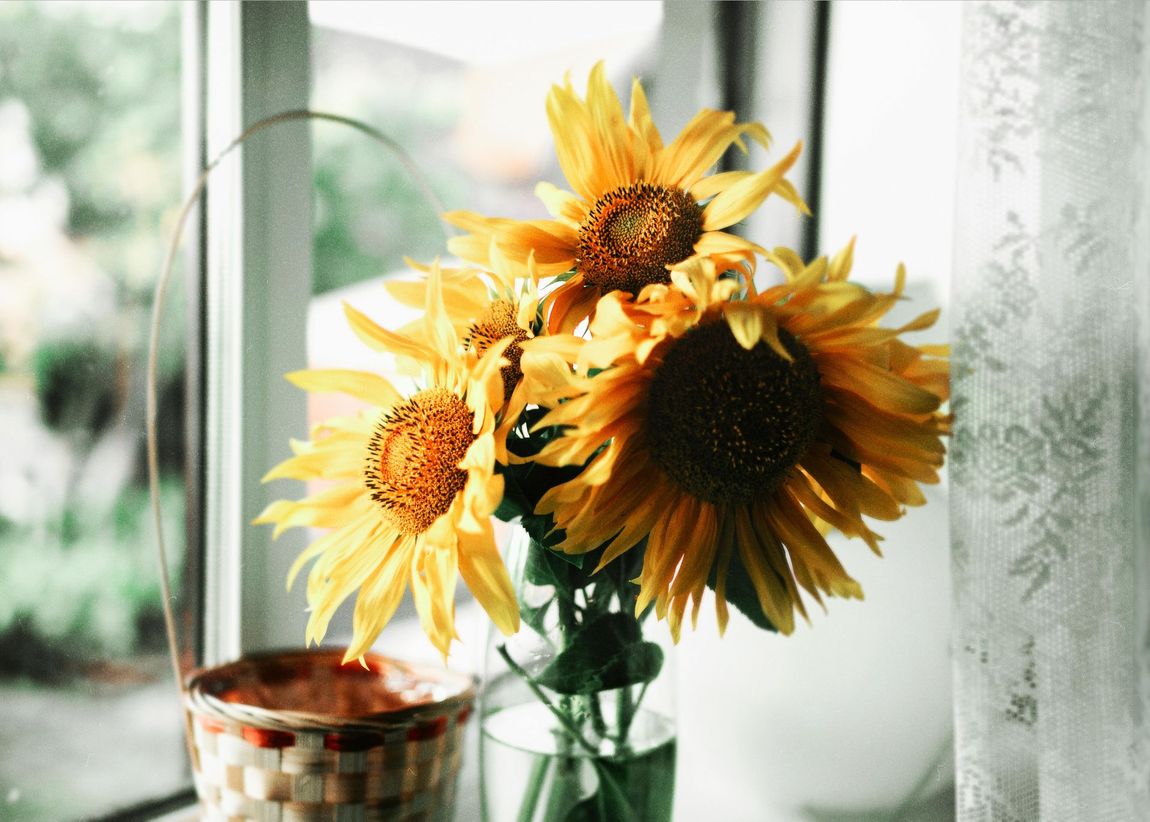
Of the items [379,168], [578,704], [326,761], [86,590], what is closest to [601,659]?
[578,704]

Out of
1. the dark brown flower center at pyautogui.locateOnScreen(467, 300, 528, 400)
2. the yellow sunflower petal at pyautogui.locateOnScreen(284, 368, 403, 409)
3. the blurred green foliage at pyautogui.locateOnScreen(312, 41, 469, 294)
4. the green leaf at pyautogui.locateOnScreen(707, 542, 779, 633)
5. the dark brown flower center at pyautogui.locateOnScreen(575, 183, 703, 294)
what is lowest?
the green leaf at pyautogui.locateOnScreen(707, 542, 779, 633)

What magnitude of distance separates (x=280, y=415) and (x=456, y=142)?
0.43 meters

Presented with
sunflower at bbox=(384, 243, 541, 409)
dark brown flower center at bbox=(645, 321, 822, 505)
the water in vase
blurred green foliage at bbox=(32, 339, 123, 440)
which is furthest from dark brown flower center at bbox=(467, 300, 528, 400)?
blurred green foliage at bbox=(32, 339, 123, 440)

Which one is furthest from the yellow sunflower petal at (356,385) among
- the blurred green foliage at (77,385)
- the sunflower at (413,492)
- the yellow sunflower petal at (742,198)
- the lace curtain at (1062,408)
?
the blurred green foliage at (77,385)

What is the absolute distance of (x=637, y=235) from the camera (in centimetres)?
57

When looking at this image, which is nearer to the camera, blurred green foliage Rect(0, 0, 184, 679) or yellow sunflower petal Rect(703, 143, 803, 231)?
yellow sunflower petal Rect(703, 143, 803, 231)

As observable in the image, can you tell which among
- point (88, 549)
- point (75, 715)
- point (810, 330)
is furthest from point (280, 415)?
point (810, 330)

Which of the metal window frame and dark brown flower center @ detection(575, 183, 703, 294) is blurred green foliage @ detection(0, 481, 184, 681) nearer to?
the metal window frame

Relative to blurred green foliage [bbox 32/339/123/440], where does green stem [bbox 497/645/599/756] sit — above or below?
below

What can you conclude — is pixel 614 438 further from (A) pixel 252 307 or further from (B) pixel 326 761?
(A) pixel 252 307

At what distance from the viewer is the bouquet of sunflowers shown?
0.50 m

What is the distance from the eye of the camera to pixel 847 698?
30.8 inches

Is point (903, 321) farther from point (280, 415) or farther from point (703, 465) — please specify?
point (280, 415)

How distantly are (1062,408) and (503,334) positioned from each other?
1.08 ft
